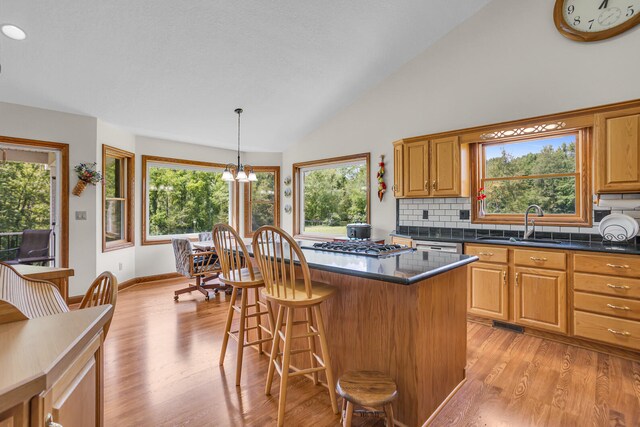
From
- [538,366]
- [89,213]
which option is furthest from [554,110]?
[89,213]

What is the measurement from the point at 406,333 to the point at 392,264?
381 millimetres

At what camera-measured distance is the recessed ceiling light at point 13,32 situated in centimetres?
263

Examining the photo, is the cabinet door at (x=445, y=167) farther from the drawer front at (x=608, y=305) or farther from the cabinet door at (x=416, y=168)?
the drawer front at (x=608, y=305)

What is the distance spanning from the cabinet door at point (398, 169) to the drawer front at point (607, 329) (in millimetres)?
2201

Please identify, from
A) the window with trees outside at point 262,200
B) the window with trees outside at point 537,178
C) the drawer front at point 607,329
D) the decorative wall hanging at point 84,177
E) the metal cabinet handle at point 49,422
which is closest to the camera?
the metal cabinet handle at point 49,422

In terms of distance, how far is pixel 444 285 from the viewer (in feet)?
6.24

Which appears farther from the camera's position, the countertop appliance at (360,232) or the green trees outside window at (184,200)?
the green trees outside window at (184,200)

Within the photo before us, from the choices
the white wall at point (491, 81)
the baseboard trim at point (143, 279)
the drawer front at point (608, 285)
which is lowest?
the baseboard trim at point (143, 279)

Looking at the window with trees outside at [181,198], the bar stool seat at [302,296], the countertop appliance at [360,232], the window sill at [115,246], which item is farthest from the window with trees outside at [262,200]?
the bar stool seat at [302,296]

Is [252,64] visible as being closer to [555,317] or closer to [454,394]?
[454,394]

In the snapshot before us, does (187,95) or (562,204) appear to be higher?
(187,95)

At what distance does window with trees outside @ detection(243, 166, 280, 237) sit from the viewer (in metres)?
6.21

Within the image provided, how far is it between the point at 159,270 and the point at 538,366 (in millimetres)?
5135

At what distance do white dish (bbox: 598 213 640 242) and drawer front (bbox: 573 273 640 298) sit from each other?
52 centimetres
